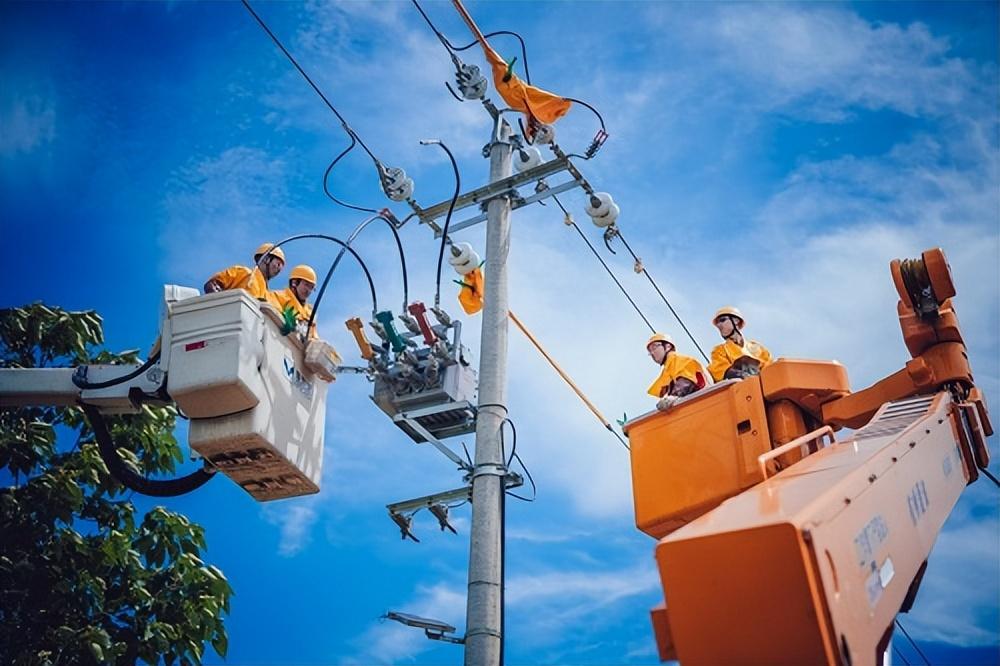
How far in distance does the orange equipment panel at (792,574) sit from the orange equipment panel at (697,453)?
5.69 feet

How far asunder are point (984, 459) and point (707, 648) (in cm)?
323

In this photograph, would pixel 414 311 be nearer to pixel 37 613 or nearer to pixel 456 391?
pixel 456 391

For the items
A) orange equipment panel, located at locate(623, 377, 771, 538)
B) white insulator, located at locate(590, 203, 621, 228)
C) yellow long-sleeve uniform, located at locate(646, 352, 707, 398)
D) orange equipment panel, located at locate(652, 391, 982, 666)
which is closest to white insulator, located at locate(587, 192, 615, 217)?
white insulator, located at locate(590, 203, 621, 228)

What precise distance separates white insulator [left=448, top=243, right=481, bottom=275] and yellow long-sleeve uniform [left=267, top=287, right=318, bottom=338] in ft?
7.36

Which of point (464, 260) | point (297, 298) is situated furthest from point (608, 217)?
point (297, 298)

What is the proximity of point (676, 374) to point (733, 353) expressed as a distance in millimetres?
498

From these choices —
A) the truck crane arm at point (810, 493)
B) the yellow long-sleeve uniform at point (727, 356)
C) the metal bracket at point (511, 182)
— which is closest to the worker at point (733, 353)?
the yellow long-sleeve uniform at point (727, 356)

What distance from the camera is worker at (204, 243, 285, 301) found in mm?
7008

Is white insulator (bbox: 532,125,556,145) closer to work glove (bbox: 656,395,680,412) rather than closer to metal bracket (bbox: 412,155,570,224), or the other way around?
metal bracket (bbox: 412,155,570,224)

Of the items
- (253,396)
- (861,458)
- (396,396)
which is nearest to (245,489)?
(253,396)

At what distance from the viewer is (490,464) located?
767 cm

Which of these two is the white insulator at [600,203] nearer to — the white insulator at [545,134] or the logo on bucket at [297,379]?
the white insulator at [545,134]

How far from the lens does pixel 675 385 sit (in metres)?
7.03

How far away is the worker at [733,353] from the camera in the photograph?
23.0 feet
